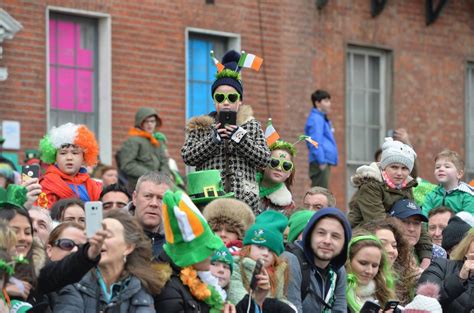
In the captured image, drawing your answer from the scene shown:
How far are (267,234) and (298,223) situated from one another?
1928 mm

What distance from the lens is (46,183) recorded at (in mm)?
11570

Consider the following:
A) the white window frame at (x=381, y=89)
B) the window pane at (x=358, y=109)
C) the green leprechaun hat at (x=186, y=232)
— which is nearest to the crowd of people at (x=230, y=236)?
the green leprechaun hat at (x=186, y=232)

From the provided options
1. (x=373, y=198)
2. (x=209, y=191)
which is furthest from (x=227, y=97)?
(x=373, y=198)

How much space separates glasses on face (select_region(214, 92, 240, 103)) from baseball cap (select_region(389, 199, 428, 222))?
2001mm

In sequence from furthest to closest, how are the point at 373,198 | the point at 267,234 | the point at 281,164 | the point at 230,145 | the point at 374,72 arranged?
the point at 374,72, the point at 373,198, the point at 281,164, the point at 230,145, the point at 267,234

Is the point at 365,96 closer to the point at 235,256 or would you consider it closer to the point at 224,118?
the point at 224,118

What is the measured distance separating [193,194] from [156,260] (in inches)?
85.6

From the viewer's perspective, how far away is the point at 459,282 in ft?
33.9

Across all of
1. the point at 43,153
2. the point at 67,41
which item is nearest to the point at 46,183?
the point at 43,153

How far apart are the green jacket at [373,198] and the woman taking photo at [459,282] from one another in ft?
4.41

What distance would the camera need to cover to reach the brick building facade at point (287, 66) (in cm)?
1717

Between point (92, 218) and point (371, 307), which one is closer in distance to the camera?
point (92, 218)

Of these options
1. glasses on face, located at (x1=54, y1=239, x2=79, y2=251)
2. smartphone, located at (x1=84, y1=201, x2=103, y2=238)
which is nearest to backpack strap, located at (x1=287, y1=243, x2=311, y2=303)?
glasses on face, located at (x1=54, y1=239, x2=79, y2=251)

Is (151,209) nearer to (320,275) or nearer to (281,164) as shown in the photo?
(320,275)
